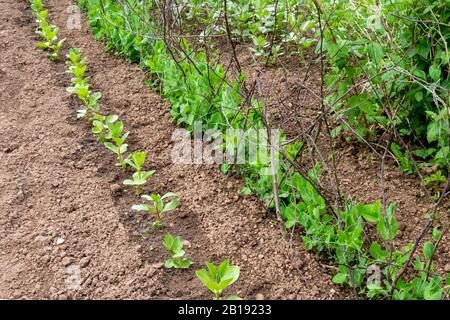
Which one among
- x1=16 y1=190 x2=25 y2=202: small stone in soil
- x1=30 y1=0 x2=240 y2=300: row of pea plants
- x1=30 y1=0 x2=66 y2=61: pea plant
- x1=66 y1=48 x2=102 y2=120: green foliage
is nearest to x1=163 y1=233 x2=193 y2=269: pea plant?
x1=30 y1=0 x2=240 y2=300: row of pea plants

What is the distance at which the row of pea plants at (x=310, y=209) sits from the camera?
1.92 metres

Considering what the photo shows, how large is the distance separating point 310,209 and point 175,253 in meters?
0.59

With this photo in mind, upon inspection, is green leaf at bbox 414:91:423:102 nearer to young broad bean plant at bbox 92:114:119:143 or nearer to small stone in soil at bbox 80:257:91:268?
young broad bean plant at bbox 92:114:119:143

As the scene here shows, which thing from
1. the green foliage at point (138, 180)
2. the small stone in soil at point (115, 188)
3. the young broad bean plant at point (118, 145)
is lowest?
the small stone in soil at point (115, 188)

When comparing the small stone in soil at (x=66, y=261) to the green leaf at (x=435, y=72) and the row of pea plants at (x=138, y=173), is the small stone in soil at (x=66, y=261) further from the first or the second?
the green leaf at (x=435, y=72)

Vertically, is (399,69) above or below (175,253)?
above

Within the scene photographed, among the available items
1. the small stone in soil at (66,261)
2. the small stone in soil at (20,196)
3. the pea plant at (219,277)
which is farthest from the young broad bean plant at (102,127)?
the pea plant at (219,277)

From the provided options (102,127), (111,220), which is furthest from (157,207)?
(102,127)

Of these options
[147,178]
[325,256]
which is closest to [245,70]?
[147,178]

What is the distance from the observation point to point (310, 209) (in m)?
2.24

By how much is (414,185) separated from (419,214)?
0.21 metres

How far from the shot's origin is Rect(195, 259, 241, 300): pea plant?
1.87 meters

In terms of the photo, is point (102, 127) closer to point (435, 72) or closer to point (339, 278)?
point (339, 278)
